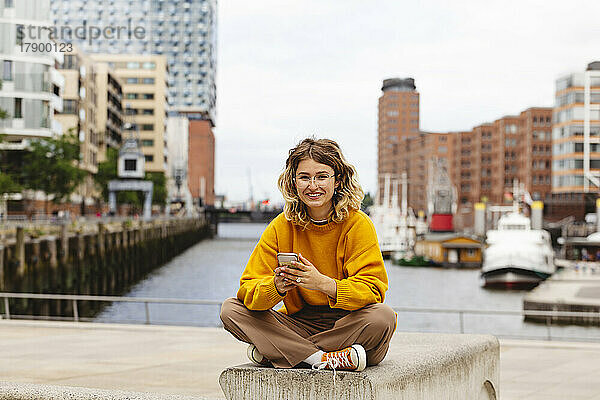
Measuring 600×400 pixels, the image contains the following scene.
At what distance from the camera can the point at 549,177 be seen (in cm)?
13250

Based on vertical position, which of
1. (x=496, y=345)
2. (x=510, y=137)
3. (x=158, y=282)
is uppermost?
(x=510, y=137)

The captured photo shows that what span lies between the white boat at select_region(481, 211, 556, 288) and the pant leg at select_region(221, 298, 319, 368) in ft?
188

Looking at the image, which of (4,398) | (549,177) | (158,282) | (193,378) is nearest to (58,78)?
(158,282)

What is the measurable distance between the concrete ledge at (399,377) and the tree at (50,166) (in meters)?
52.0

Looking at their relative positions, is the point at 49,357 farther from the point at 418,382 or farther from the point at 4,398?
the point at 418,382

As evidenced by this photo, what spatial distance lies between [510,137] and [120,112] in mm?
67595

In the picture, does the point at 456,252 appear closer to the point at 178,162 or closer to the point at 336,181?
the point at 336,181

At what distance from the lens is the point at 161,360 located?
10.7m

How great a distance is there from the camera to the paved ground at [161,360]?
29.3ft

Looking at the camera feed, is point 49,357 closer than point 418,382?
No

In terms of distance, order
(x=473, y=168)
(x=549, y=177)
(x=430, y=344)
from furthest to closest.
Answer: (x=473, y=168)
(x=549, y=177)
(x=430, y=344)

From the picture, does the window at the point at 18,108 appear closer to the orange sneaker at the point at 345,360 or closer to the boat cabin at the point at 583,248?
the orange sneaker at the point at 345,360

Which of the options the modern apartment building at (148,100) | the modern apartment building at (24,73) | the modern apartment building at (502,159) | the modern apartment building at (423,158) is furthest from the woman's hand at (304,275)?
the modern apartment building at (423,158)

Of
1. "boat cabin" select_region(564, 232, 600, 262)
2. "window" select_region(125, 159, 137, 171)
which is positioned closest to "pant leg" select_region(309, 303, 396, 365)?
"boat cabin" select_region(564, 232, 600, 262)
